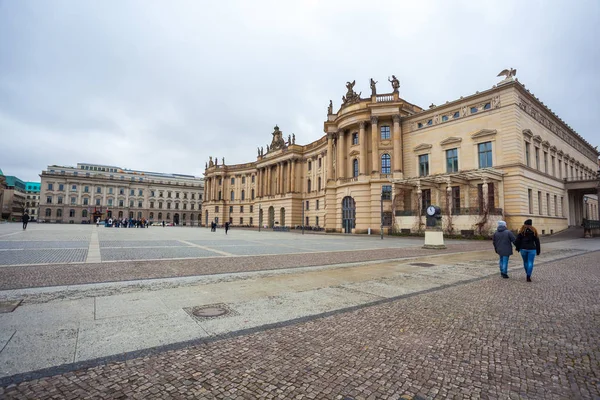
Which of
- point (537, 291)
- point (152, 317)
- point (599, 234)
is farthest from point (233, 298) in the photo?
point (599, 234)

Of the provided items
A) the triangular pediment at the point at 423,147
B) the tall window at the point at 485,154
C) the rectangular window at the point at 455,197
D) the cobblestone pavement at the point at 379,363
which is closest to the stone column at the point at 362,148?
the triangular pediment at the point at 423,147

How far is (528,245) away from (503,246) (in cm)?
64

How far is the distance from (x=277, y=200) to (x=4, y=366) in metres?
63.7

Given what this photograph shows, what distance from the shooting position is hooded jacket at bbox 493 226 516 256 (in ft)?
30.0

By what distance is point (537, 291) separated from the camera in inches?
287

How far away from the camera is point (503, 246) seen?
9234 mm

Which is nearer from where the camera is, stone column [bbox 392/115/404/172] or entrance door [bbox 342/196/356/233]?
stone column [bbox 392/115/404/172]

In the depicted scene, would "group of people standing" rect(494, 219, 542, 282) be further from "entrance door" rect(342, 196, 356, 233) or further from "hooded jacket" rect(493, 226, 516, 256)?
"entrance door" rect(342, 196, 356, 233)

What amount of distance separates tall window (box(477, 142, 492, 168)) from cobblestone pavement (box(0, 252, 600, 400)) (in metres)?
32.7

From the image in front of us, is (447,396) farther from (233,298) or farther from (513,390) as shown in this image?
(233,298)

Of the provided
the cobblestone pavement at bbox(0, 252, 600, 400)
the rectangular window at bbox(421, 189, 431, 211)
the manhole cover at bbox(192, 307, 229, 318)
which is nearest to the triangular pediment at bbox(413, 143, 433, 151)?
the rectangular window at bbox(421, 189, 431, 211)

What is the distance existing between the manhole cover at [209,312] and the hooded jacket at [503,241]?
8.29 meters

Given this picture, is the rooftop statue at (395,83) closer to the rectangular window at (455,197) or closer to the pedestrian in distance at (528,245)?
the rectangular window at (455,197)

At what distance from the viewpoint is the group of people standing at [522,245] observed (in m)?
8.60
